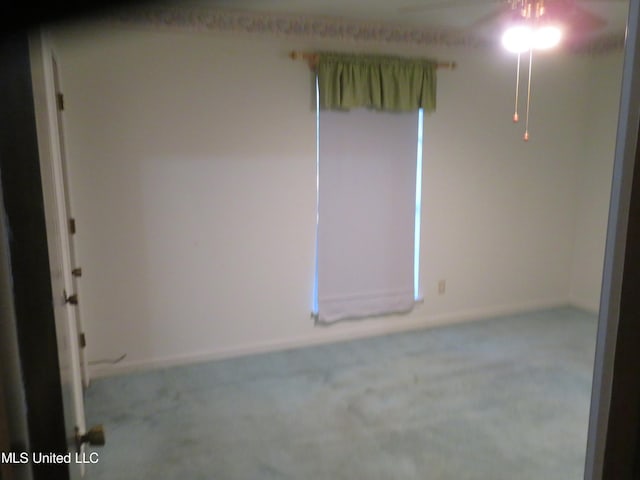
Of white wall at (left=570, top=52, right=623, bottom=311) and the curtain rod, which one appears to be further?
white wall at (left=570, top=52, right=623, bottom=311)

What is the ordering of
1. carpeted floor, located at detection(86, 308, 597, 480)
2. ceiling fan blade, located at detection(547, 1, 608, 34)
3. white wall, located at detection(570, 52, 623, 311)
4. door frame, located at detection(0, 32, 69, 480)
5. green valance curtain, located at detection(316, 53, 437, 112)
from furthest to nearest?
white wall, located at detection(570, 52, 623, 311) < green valance curtain, located at detection(316, 53, 437, 112) < ceiling fan blade, located at detection(547, 1, 608, 34) < carpeted floor, located at detection(86, 308, 597, 480) < door frame, located at detection(0, 32, 69, 480)

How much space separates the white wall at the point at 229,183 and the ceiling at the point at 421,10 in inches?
8.4

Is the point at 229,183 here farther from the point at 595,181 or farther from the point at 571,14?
the point at 595,181

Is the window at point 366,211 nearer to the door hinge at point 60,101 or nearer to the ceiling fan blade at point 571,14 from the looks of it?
the ceiling fan blade at point 571,14

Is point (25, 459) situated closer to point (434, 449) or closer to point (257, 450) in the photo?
point (257, 450)

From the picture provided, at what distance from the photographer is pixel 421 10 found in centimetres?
326

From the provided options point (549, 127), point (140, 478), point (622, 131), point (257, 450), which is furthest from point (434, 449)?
point (549, 127)

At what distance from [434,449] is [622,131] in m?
2.07

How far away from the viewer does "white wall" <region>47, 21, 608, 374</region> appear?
315 cm

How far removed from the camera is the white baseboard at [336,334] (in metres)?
3.39

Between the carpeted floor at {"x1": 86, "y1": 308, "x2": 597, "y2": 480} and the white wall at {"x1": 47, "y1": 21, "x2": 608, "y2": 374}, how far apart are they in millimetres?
335

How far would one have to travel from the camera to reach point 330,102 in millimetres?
3541

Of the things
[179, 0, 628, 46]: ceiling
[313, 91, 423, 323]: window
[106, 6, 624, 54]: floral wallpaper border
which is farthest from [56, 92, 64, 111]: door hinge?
[313, 91, 423, 323]: window

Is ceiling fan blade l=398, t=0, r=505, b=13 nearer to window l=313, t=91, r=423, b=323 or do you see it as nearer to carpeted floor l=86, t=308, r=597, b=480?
window l=313, t=91, r=423, b=323
